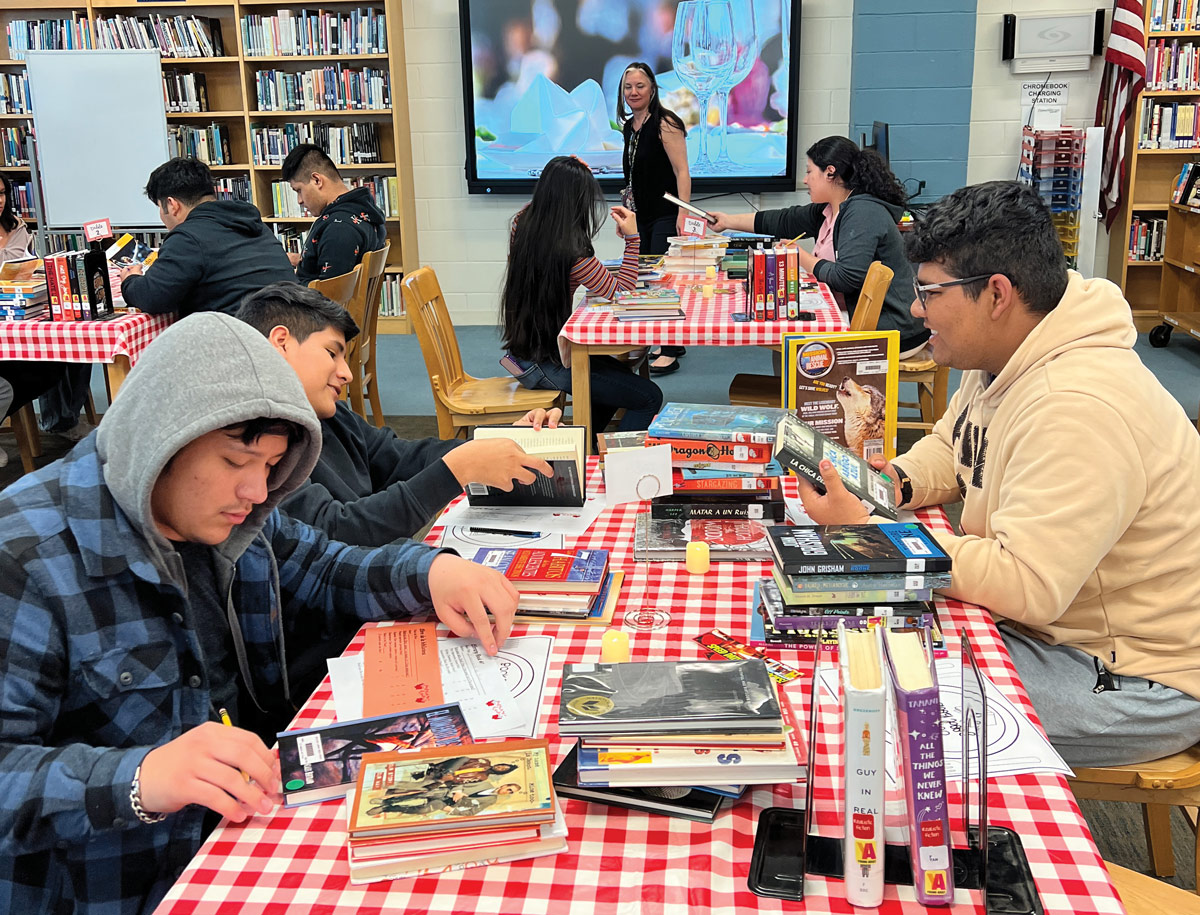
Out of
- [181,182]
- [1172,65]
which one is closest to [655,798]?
[181,182]

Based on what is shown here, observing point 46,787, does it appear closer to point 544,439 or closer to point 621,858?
point 621,858

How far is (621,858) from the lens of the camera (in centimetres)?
109

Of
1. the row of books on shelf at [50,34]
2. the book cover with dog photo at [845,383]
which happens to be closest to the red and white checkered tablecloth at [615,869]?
the book cover with dog photo at [845,383]

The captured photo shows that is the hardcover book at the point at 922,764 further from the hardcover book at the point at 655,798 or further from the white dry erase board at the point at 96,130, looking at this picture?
the white dry erase board at the point at 96,130

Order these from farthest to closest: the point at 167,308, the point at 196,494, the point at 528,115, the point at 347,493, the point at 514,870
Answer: the point at 528,115 < the point at 167,308 < the point at 347,493 < the point at 196,494 < the point at 514,870

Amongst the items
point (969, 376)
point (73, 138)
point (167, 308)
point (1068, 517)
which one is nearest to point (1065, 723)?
→ point (1068, 517)

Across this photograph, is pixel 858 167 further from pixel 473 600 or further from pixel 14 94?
pixel 14 94

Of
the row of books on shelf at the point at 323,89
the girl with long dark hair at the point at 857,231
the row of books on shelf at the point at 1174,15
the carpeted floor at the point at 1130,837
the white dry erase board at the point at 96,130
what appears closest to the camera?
the carpeted floor at the point at 1130,837

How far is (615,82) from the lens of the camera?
22.5ft

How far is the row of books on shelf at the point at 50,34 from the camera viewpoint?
700 centimetres

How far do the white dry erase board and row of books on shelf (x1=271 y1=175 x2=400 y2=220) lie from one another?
0.79 metres

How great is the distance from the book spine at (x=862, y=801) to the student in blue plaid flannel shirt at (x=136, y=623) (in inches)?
23.8

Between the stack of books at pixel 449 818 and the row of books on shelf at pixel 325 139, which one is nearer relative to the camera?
the stack of books at pixel 449 818

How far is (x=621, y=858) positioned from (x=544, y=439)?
46.8 inches
